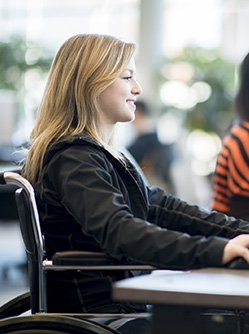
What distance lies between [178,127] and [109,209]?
7.46 meters

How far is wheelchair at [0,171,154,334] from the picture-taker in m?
1.20

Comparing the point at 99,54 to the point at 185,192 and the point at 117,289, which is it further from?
the point at 185,192

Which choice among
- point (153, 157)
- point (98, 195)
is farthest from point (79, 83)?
point (153, 157)

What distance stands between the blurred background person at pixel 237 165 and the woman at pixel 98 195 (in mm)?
780

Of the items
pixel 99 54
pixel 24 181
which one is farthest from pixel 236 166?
pixel 24 181

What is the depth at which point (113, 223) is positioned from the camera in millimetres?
1188

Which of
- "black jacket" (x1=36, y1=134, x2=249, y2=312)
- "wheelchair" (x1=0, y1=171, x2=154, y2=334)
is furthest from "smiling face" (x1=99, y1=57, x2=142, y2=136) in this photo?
"wheelchair" (x1=0, y1=171, x2=154, y2=334)

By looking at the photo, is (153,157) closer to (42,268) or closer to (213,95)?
(213,95)

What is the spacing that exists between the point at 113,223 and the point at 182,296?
329 mm

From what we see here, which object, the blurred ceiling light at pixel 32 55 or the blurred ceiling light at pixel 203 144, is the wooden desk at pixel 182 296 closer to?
the blurred ceiling light at pixel 203 144

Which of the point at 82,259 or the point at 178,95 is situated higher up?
the point at 82,259

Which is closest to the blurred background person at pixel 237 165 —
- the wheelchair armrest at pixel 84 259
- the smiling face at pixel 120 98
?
the smiling face at pixel 120 98

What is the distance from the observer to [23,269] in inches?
183

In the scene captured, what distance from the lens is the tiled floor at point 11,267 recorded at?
3.79 m
